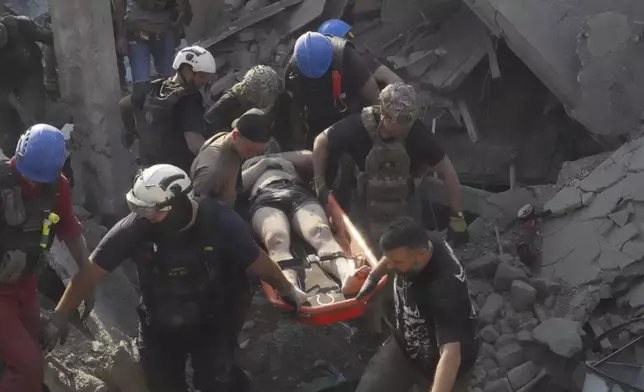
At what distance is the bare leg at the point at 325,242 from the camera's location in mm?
4125

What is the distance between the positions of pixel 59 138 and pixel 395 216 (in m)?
2.19

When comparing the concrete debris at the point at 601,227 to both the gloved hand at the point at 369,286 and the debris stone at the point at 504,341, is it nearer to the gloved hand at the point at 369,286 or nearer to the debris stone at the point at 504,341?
the debris stone at the point at 504,341

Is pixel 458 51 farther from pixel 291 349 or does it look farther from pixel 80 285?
pixel 80 285

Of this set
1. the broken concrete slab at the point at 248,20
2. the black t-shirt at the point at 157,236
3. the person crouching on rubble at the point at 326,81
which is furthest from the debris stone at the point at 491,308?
the broken concrete slab at the point at 248,20

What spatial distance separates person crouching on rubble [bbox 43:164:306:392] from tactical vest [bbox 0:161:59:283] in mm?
253

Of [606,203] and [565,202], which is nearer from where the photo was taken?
[606,203]

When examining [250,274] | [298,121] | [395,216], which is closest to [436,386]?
[250,274]

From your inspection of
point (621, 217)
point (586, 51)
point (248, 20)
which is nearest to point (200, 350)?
point (621, 217)

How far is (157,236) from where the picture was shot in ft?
11.5

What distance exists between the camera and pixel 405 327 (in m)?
3.58

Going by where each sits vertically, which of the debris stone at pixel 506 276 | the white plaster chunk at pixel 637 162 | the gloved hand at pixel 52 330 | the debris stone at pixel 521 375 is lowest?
the debris stone at pixel 521 375

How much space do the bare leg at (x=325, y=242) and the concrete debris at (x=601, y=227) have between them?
1891 millimetres

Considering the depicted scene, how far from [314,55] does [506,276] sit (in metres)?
2.05

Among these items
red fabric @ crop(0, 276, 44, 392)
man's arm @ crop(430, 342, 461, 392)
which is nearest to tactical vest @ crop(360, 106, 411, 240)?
man's arm @ crop(430, 342, 461, 392)
